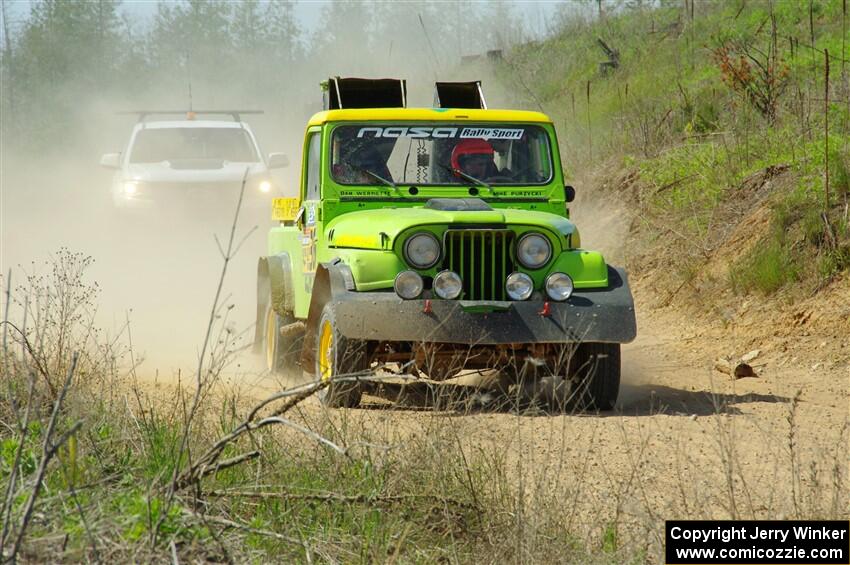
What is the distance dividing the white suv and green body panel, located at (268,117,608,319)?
4.75 meters

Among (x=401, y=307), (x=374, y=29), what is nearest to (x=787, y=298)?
(x=401, y=307)

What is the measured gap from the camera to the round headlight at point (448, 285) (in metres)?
7.27

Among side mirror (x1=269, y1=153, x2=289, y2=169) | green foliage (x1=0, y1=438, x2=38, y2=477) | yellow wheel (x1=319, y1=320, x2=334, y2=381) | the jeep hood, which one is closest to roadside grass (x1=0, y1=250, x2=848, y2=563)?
green foliage (x1=0, y1=438, x2=38, y2=477)

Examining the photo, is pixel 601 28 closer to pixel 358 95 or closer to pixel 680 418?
pixel 358 95

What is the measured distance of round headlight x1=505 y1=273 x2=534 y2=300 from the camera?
7.37 metres

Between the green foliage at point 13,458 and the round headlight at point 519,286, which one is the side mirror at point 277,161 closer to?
the round headlight at point 519,286

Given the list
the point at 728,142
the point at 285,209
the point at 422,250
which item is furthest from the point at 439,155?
the point at 728,142

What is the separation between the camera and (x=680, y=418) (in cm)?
702

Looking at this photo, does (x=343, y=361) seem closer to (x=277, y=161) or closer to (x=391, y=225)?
(x=391, y=225)

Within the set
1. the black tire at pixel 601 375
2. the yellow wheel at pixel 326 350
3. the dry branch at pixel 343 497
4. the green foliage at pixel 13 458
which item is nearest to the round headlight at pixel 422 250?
the yellow wheel at pixel 326 350

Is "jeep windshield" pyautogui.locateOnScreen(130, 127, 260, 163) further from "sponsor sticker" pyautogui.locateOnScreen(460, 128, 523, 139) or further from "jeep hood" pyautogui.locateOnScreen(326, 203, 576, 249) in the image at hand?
"jeep hood" pyautogui.locateOnScreen(326, 203, 576, 249)

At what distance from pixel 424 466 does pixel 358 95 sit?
4.47 meters

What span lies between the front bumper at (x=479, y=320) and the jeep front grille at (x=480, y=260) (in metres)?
0.19

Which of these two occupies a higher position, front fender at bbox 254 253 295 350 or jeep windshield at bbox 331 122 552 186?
jeep windshield at bbox 331 122 552 186
